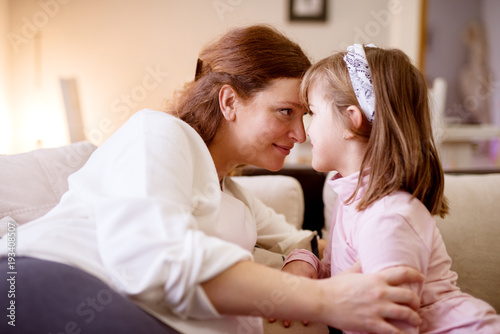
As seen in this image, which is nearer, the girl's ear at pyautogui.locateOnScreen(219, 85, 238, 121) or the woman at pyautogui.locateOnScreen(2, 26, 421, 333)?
the woman at pyautogui.locateOnScreen(2, 26, 421, 333)

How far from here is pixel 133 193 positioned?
827mm

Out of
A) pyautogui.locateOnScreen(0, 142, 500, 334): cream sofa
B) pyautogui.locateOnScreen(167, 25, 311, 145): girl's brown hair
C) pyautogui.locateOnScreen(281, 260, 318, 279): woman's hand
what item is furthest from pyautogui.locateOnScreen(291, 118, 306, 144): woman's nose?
pyautogui.locateOnScreen(0, 142, 500, 334): cream sofa

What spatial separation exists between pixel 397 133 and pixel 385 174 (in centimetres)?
10

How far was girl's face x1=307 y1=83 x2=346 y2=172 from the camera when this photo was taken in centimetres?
118

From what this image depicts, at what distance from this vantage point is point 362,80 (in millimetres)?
1108

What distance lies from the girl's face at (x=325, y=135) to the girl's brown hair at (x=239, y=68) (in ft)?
0.59

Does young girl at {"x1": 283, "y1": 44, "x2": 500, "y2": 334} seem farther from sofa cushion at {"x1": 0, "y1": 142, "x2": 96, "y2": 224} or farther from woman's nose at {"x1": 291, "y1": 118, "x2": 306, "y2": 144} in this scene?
sofa cushion at {"x1": 0, "y1": 142, "x2": 96, "y2": 224}

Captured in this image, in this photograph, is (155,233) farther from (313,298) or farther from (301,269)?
(301,269)

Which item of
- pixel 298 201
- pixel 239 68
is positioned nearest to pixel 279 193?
pixel 298 201

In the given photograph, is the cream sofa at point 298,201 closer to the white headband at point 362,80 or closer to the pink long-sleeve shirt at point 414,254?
the pink long-sleeve shirt at point 414,254

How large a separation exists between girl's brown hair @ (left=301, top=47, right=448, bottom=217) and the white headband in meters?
0.02

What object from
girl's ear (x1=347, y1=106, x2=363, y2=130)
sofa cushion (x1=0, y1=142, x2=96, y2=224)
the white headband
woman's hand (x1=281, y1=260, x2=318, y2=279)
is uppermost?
the white headband

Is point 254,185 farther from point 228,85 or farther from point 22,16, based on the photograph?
point 22,16

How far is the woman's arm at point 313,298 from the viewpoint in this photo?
0.81 m
